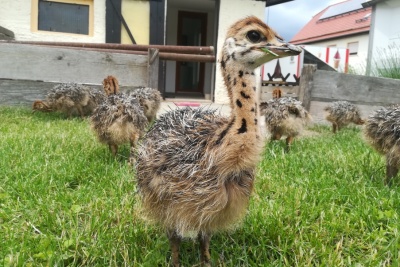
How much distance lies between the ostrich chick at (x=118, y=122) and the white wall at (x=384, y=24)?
15.2m

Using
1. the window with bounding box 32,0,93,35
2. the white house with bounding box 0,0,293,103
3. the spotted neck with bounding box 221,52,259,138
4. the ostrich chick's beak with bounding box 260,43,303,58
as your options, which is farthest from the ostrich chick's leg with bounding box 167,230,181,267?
the window with bounding box 32,0,93,35

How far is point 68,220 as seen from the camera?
2.91 meters

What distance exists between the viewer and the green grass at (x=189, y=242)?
8.04 feet

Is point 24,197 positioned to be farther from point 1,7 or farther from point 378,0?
point 378,0

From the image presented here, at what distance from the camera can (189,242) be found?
2.78m

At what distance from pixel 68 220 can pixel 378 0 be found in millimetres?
17622

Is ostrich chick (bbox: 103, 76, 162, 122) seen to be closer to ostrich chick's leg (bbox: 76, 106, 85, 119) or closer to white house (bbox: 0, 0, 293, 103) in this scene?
ostrich chick's leg (bbox: 76, 106, 85, 119)

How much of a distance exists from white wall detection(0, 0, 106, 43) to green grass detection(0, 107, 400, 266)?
708 cm

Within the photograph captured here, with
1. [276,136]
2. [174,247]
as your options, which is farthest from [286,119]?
[174,247]

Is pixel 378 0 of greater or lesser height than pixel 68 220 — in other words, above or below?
above

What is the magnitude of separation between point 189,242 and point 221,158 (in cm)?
109

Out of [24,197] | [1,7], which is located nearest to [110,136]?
[24,197]

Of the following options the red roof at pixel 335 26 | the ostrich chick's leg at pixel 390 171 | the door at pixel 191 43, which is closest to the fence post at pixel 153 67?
the ostrich chick's leg at pixel 390 171

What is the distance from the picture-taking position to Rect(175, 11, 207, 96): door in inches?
571
